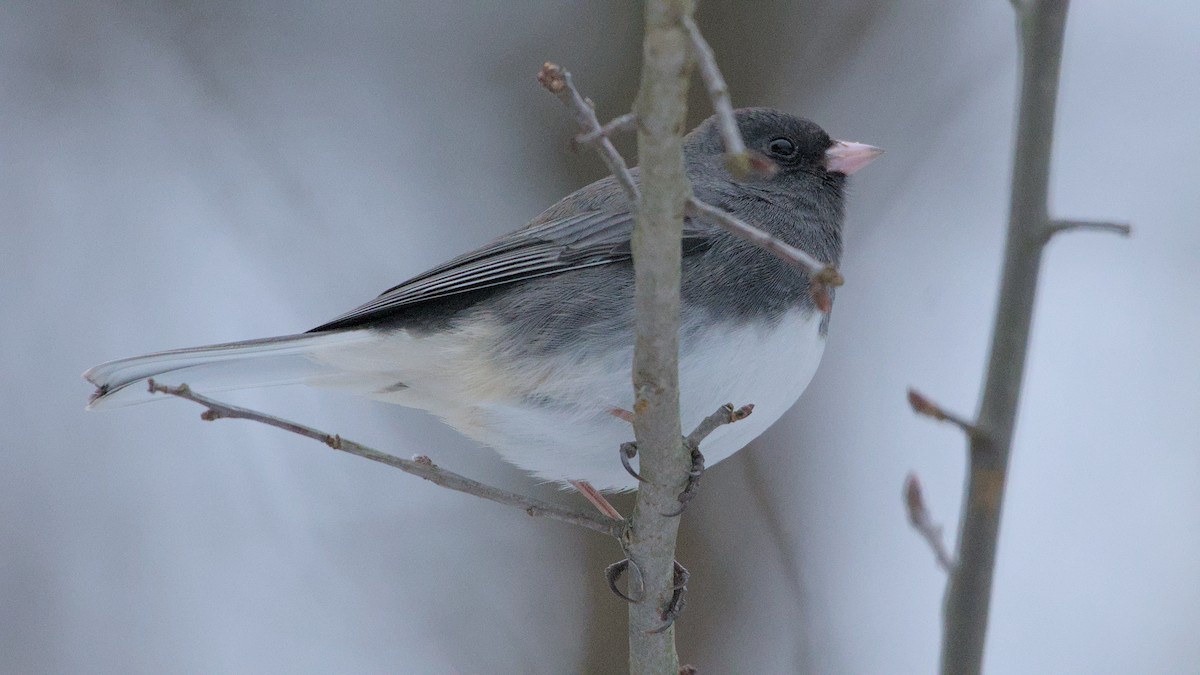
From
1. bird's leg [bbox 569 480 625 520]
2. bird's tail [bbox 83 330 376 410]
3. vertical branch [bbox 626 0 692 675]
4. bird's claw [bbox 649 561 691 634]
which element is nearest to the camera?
vertical branch [bbox 626 0 692 675]

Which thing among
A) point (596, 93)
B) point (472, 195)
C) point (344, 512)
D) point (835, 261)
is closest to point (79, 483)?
point (344, 512)

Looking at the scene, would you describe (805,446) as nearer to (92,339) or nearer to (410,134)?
(410,134)

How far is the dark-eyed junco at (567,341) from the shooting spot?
242 cm

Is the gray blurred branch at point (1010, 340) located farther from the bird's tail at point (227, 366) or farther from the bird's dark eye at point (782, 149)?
the bird's tail at point (227, 366)

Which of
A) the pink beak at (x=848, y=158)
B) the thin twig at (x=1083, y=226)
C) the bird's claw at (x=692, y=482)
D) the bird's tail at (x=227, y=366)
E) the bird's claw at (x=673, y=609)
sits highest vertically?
the pink beak at (x=848, y=158)

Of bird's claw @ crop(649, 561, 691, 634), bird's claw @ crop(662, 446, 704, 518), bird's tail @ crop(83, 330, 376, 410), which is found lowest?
bird's claw @ crop(649, 561, 691, 634)

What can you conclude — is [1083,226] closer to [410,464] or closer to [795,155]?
[410,464]

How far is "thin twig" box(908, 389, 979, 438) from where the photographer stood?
1.29 meters

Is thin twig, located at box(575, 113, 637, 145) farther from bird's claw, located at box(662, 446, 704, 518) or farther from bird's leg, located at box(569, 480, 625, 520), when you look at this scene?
bird's leg, located at box(569, 480, 625, 520)

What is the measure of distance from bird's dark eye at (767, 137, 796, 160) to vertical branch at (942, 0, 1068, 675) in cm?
155

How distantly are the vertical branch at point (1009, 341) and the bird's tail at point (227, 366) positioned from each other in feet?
5.63

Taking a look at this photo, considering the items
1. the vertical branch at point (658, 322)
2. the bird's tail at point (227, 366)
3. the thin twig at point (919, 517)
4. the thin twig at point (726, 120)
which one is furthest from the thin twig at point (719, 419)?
the bird's tail at point (227, 366)

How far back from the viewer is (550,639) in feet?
12.6

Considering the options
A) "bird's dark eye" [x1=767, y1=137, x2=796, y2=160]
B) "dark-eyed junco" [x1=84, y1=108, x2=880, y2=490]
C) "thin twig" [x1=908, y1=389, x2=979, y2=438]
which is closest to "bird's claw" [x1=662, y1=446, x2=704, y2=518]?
"dark-eyed junco" [x1=84, y1=108, x2=880, y2=490]
